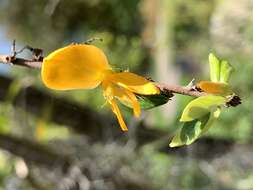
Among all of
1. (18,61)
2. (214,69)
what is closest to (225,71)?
(214,69)

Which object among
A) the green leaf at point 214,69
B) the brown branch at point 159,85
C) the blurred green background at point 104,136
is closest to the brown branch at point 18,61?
the brown branch at point 159,85

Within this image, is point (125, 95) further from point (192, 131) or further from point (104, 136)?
point (104, 136)

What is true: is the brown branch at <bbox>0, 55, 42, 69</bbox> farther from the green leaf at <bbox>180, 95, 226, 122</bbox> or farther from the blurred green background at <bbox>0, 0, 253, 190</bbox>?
the blurred green background at <bbox>0, 0, 253, 190</bbox>

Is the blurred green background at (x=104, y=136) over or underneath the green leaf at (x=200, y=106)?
underneath

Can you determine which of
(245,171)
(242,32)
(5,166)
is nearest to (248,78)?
(242,32)

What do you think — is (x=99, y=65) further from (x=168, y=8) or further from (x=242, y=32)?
(x=168, y=8)

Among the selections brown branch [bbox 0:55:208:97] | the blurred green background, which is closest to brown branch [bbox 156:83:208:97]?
brown branch [bbox 0:55:208:97]

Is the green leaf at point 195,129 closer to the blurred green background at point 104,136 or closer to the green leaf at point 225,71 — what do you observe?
the green leaf at point 225,71
